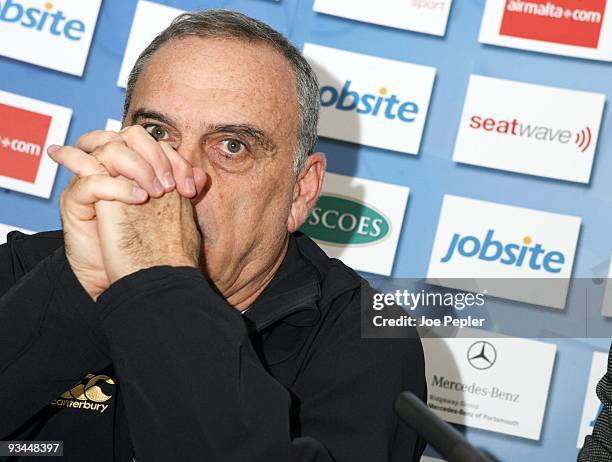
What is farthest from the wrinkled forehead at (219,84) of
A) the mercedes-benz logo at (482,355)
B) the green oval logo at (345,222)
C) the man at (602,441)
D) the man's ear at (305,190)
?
the mercedes-benz logo at (482,355)

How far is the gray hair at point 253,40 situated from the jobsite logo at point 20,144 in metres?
1.07

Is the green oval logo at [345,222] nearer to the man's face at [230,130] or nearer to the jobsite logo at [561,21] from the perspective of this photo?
the jobsite logo at [561,21]

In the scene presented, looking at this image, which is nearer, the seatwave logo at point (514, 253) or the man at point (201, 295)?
the man at point (201, 295)

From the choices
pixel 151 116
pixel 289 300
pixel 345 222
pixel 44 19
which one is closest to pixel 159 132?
pixel 151 116

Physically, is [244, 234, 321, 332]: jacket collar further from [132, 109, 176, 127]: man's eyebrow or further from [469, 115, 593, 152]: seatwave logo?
[469, 115, 593, 152]: seatwave logo

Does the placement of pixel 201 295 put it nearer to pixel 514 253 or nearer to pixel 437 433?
pixel 437 433

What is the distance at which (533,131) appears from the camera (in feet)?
7.93

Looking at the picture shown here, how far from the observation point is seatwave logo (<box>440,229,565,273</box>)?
7.82 feet

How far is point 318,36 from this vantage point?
2.52m

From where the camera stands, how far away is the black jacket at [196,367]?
973 mm

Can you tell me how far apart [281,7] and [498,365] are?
4.05ft

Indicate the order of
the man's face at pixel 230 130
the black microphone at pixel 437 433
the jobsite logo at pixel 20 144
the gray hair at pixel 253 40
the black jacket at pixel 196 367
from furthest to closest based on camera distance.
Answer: the jobsite logo at pixel 20 144
the gray hair at pixel 253 40
the man's face at pixel 230 130
the black jacket at pixel 196 367
the black microphone at pixel 437 433

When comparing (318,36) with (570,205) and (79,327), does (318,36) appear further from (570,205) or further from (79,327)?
(79,327)

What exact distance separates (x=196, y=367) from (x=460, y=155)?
5.29 feet
